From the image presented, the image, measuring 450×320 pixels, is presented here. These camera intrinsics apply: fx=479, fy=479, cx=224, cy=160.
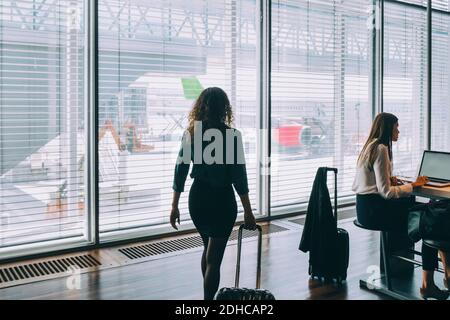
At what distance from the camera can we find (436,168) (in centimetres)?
330

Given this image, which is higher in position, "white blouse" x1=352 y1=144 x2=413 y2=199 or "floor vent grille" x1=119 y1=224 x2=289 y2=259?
"white blouse" x1=352 y1=144 x2=413 y2=199

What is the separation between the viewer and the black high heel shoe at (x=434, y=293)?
3.00 m

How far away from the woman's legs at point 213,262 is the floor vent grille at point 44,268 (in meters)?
1.37

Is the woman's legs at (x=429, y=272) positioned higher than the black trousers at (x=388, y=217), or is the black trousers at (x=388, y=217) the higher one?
the black trousers at (x=388, y=217)

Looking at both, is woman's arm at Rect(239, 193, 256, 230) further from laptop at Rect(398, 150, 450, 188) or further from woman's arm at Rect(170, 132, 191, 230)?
laptop at Rect(398, 150, 450, 188)

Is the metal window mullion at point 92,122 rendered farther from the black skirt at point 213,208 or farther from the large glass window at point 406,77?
the large glass window at point 406,77

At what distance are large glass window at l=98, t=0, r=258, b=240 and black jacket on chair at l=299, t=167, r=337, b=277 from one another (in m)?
1.64

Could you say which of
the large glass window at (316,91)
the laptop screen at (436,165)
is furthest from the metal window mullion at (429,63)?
the laptop screen at (436,165)

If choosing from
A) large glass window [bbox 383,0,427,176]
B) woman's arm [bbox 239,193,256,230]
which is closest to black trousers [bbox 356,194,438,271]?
woman's arm [bbox 239,193,256,230]

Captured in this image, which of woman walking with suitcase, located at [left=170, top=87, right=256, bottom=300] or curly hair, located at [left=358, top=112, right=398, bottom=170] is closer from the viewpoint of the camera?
woman walking with suitcase, located at [left=170, top=87, right=256, bottom=300]

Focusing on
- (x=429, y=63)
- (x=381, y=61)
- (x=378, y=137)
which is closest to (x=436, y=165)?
(x=378, y=137)

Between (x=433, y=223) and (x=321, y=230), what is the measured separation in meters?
0.75

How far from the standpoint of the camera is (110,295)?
10.1ft

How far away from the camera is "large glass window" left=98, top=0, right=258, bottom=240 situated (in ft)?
13.6
